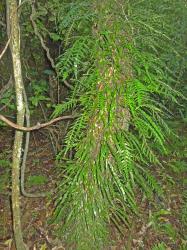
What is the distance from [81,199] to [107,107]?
861 mm

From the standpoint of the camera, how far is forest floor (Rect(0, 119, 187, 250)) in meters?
3.27

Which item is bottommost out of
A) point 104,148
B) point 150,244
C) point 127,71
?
point 150,244

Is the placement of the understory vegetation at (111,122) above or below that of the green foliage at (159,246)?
above

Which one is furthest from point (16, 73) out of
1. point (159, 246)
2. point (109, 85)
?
point (159, 246)

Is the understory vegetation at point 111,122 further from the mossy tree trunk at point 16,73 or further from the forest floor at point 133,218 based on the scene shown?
the mossy tree trunk at point 16,73

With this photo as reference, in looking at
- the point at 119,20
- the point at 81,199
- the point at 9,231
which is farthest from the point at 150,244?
the point at 119,20

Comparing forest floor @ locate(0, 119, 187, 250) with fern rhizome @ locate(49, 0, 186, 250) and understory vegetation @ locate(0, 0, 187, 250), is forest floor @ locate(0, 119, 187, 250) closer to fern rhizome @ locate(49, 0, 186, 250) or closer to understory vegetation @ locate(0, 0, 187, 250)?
understory vegetation @ locate(0, 0, 187, 250)

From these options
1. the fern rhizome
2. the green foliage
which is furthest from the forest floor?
the fern rhizome

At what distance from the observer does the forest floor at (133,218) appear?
129 inches

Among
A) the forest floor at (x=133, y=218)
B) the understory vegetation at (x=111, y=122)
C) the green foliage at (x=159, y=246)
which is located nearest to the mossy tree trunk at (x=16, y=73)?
the understory vegetation at (x=111, y=122)

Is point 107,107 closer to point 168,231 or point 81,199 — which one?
point 81,199

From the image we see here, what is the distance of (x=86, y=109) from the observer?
2236 millimetres

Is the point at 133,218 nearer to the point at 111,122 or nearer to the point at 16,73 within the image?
the point at 111,122

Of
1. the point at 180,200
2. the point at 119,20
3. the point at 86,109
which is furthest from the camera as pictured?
the point at 180,200
